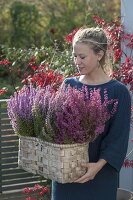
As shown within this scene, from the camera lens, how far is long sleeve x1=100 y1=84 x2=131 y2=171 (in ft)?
10.1

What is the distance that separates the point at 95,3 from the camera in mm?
8812

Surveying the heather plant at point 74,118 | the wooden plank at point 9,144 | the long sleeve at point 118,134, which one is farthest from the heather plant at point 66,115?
the wooden plank at point 9,144

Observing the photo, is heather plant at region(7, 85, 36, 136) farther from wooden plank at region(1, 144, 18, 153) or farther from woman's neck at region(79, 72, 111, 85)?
wooden plank at region(1, 144, 18, 153)

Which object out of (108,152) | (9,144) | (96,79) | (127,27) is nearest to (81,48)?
(96,79)

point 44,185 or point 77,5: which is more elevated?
point 77,5

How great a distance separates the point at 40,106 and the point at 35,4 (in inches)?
366

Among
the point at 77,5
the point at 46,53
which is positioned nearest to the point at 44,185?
the point at 46,53

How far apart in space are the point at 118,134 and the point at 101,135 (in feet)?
0.29

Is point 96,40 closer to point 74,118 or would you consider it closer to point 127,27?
point 74,118

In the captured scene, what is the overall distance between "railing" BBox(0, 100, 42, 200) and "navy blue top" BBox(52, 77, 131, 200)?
6.45 feet

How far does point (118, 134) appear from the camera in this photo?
311cm

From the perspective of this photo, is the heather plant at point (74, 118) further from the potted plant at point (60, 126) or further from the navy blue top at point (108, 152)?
the navy blue top at point (108, 152)

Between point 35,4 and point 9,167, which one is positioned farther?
point 35,4

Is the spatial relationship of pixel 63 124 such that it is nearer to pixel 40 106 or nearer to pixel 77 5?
pixel 40 106
